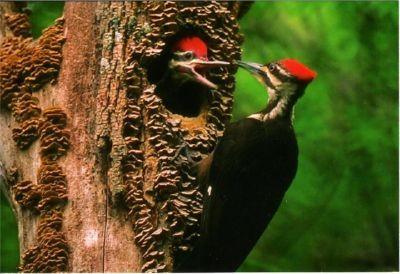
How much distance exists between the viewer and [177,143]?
385cm

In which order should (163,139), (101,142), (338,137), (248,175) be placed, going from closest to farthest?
(101,142) → (163,139) → (248,175) → (338,137)

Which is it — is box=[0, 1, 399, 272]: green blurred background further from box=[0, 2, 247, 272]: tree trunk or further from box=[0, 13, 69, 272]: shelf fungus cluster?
box=[0, 13, 69, 272]: shelf fungus cluster

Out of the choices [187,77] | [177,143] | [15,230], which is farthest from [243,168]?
[15,230]

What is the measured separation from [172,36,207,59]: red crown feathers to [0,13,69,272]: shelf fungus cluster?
2.01ft

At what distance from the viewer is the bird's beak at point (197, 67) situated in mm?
4098

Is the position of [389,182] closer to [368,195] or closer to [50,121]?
[368,195]

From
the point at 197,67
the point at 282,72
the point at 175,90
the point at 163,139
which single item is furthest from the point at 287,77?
the point at 163,139

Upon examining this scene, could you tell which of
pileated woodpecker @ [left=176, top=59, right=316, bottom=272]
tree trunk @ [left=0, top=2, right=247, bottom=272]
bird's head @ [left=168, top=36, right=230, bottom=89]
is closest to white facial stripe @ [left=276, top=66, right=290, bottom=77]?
pileated woodpecker @ [left=176, top=59, right=316, bottom=272]

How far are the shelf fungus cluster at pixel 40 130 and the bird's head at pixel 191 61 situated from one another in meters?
0.62

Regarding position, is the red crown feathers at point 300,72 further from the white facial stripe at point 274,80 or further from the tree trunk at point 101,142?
the tree trunk at point 101,142

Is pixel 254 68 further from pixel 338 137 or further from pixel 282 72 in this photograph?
pixel 338 137

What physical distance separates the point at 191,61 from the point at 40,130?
903mm

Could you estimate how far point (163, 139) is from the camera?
12.3 feet

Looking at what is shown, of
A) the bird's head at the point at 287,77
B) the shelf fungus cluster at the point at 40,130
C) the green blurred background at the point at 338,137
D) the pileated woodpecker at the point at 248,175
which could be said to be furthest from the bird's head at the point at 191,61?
the green blurred background at the point at 338,137
